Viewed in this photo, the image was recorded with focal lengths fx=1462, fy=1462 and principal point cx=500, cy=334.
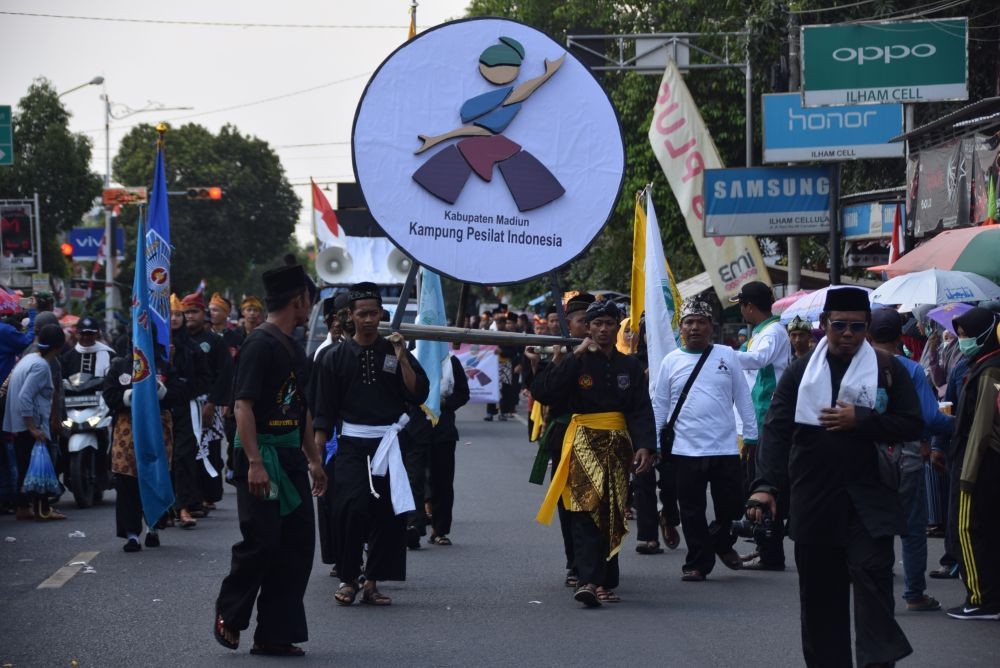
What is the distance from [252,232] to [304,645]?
205 ft

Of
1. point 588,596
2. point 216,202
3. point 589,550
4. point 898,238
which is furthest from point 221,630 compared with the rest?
point 216,202

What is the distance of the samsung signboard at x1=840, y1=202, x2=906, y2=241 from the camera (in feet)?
64.8

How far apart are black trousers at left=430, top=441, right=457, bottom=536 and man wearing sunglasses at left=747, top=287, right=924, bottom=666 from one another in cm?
553

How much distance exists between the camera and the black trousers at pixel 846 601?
599 centimetres

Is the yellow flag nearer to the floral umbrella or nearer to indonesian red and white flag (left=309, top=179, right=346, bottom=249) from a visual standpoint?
the floral umbrella

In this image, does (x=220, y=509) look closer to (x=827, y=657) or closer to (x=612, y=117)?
(x=612, y=117)

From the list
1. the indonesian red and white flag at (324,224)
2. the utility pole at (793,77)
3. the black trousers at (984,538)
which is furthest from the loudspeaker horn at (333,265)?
the black trousers at (984,538)

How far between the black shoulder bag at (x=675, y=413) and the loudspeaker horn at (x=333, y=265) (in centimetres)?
1754

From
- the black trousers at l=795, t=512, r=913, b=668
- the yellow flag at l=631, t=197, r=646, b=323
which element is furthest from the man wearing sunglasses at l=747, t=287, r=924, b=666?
the yellow flag at l=631, t=197, r=646, b=323

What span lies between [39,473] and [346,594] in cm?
536

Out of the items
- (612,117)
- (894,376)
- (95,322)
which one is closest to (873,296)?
(612,117)

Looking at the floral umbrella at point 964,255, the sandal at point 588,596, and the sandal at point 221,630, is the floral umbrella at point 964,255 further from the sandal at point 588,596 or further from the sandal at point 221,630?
the sandal at point 221,630

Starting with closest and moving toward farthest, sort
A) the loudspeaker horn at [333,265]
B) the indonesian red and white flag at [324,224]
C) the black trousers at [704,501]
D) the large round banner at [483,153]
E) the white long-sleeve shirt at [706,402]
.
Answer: the large round banner at [483,153]
the black trousers at [704,501]
the white long-sleeve shirt at [706,402]
the loudspeaker horn at [333,265]
the indonesian red and white flag at [324,224]

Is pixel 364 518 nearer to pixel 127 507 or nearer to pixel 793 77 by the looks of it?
pixel 127 507
